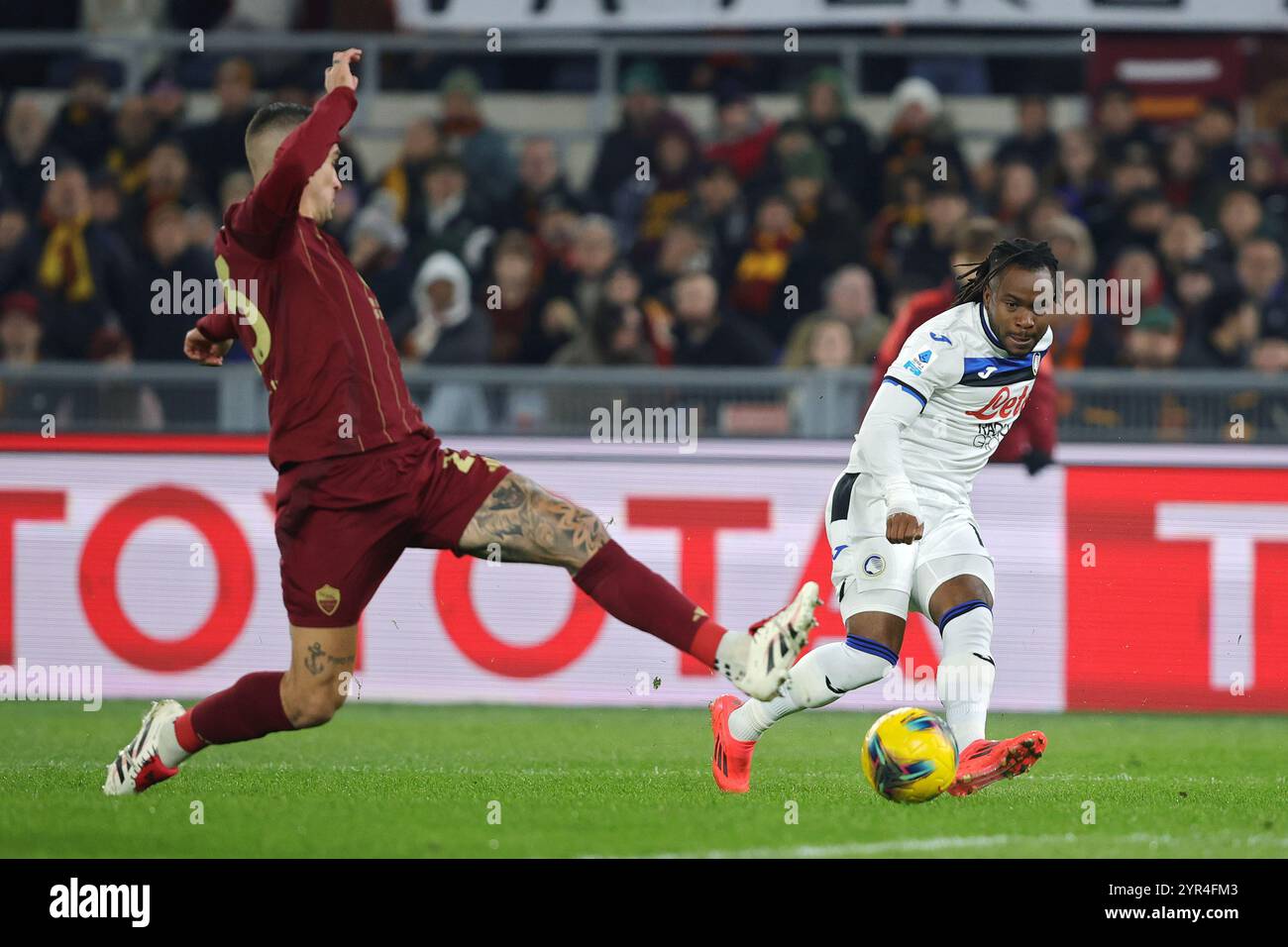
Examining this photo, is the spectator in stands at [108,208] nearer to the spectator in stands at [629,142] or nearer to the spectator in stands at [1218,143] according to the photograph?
the spectator in stands at [629,142]

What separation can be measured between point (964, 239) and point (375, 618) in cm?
343

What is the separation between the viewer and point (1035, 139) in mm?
12391

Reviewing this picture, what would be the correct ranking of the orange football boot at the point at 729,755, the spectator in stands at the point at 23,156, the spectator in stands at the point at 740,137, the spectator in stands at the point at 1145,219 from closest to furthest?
the orange football boot at the point at 729,755 → the spectator in stands at the point at 1145,219 → the spectator in stands at the point at 740,137 → the spectator in stands at the point at 23,156

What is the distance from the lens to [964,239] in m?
8.57

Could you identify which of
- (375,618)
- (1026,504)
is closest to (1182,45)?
(1026,504)

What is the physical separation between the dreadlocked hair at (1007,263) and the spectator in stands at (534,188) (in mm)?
5824

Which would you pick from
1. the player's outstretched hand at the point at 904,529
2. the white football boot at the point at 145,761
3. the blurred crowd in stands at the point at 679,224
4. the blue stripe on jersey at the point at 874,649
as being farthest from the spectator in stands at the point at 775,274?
the white football boot at the point at 145,761

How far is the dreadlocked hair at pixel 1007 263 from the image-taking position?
6410 mm

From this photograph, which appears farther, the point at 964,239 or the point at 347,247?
the point at 347,247

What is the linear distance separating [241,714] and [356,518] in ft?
2.55

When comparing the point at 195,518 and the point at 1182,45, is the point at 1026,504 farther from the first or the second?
the point at 1182,45

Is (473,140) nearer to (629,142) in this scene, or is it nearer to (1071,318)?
(629,142)

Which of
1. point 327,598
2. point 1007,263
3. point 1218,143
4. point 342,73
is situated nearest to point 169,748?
point 327,598
